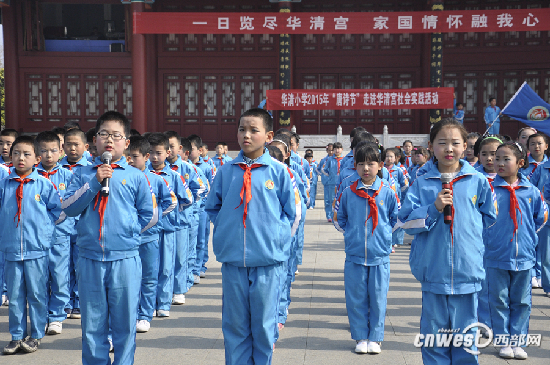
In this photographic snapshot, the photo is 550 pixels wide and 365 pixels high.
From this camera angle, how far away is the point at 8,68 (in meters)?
16.9

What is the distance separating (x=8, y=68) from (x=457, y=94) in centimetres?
1406

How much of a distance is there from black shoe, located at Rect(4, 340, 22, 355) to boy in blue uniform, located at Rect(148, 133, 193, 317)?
1352 millimetres

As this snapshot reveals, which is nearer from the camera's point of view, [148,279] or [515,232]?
[515,232]

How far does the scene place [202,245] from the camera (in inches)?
276

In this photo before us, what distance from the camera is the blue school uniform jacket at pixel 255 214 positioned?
10.3 ft

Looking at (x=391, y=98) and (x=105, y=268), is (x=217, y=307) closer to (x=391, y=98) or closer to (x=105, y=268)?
(x=105, y=268)

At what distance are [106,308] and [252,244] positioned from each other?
106cm

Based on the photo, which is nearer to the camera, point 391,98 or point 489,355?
point 489,355

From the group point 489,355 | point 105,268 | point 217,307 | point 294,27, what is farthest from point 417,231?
point 294,27

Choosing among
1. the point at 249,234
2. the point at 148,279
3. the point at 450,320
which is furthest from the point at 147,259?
the point at 450,320

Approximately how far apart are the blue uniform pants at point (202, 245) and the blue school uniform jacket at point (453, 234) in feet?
13.1

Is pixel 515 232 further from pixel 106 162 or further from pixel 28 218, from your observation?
pixel 28 218

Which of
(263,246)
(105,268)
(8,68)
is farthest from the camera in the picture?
(8,68)

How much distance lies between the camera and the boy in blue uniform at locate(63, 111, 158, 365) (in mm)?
3383
